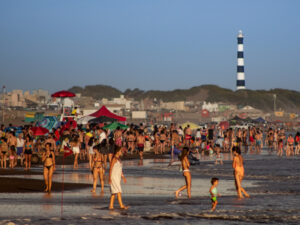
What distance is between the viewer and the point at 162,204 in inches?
565

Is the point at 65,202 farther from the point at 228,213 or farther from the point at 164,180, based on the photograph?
the point at 164,180

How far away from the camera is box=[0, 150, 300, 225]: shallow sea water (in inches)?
472

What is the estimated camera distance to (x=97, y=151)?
1598 cm

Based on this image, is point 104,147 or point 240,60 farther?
point 240,60

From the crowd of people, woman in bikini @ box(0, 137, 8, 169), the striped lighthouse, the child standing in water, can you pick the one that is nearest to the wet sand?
the crowd of people

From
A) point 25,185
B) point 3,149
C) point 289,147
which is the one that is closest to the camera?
point 25,185

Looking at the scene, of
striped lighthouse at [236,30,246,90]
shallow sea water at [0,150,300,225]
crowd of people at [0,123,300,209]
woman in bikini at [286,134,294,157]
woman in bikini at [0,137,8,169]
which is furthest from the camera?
striped lighthouse at [236,30,246,90]

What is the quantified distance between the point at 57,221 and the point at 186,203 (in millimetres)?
3877

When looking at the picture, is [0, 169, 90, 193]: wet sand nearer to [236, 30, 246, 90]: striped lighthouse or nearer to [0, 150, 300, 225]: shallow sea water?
[0, 150, 300, 225]: shallow sea water

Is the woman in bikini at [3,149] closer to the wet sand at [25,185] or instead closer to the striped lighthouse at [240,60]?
the wet sand at [25,185]

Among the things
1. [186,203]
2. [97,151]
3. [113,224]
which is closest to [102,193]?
[97,151]

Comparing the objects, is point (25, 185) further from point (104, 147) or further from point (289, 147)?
point (289, 147)

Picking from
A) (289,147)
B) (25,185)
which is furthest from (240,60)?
(25,185)

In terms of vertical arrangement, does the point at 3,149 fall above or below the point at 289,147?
below
